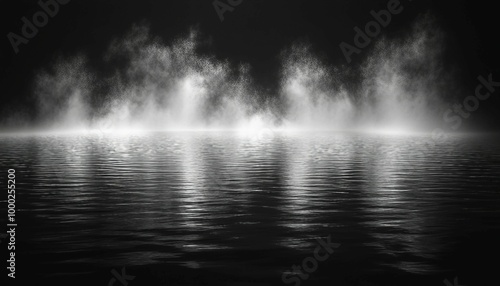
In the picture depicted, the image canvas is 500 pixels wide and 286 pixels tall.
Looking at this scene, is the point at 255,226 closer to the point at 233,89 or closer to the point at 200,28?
the point at 200,28

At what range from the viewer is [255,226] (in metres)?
16.9

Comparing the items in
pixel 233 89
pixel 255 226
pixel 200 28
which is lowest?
pixel 255 226

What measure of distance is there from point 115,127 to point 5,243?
498 feet

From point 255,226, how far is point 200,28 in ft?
442

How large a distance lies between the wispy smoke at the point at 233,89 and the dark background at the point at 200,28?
92.9 inches

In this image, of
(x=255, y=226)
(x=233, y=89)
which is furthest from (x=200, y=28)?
(x=255, y=226)

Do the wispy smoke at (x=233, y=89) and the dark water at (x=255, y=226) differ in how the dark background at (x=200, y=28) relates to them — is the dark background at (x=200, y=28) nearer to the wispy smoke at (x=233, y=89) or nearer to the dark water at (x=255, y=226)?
the wispy smoke at (x=233, y=89)

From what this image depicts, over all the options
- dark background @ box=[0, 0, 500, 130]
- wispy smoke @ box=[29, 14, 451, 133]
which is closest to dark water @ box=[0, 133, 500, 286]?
wispy smoke @ box=[29, 14, 451, 133]

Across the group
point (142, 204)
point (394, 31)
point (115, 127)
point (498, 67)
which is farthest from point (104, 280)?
point (115, 127)

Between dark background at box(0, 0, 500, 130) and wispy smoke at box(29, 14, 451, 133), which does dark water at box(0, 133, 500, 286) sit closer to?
wispy smoke at box(29, 14, 451, 133)

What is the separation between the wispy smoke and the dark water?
10889 cm

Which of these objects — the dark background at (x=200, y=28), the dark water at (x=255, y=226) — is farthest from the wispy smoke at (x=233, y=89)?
the dark water at (x=255, y=226)

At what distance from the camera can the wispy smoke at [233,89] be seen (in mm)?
138250

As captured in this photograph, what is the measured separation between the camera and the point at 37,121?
6073 inches
